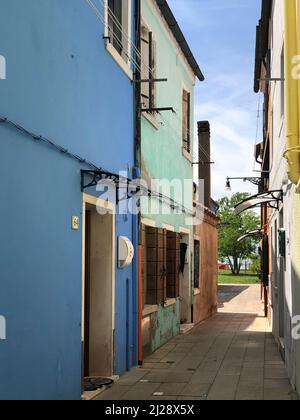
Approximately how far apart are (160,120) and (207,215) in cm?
675

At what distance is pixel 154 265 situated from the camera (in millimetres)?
10484

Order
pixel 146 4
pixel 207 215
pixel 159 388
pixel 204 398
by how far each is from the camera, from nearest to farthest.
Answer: pixel 204 398, pixel 159 388, pixel 146 4, pixel 207 215

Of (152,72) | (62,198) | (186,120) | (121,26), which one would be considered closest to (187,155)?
(186,120)

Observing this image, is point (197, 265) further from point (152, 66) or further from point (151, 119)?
point (152, 66)

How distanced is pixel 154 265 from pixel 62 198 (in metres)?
4.85

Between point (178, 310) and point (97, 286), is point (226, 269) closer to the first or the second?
point (178, 310)

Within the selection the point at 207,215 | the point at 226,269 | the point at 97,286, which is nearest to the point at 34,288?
the point at 97,286

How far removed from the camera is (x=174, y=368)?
28.8 feet

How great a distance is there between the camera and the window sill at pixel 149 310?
32.3 feet

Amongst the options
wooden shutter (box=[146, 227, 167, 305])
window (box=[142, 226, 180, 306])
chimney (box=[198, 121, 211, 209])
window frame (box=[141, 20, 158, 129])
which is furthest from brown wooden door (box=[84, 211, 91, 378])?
chimney (box=[198, 121, 211, 209])

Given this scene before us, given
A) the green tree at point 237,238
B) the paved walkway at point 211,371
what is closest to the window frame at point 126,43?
the paved walkway at point 211,371

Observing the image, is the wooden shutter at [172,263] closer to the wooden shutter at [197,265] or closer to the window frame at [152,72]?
the window frame at [152,72]

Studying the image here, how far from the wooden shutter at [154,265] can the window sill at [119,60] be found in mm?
2853

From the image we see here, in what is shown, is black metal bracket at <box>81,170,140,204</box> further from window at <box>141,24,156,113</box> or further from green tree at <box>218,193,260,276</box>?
green tree at <box>218,193,260,276</box>
